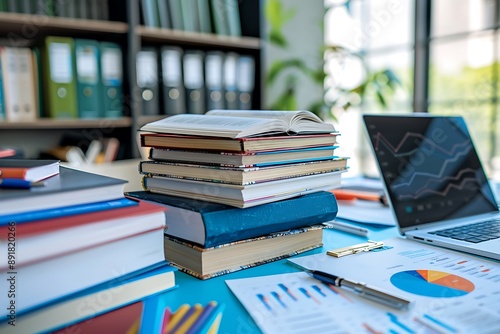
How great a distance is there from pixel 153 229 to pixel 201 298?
0.33 ft

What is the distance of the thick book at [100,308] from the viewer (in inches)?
16.7

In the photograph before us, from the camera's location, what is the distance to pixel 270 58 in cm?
332

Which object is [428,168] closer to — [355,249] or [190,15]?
[355,249]

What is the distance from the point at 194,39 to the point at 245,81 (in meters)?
0.39

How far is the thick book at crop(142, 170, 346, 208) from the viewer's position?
1.99ft

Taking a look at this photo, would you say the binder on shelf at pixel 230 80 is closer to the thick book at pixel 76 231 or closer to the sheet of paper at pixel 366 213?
the sheet of paper at pixel 366 213

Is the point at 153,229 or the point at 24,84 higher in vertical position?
the point at 24,84

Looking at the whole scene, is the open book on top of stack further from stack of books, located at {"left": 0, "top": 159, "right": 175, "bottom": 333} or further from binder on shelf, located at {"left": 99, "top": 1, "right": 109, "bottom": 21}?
binder on shelf, located at {"left": 99, "top": 1, "right": 109, "bottom": 21}

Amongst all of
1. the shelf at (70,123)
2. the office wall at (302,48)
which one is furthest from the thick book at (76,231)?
the office wall at (302,48)

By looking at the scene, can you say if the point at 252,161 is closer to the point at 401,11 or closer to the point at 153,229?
the point at 153,229

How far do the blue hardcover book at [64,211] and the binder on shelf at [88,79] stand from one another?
1597 millimetres

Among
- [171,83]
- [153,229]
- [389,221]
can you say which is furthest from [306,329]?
[171,83]

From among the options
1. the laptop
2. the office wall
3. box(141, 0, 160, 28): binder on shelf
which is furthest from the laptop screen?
the office wall

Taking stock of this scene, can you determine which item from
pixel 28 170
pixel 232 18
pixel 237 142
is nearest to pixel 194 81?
pixel 232 18
